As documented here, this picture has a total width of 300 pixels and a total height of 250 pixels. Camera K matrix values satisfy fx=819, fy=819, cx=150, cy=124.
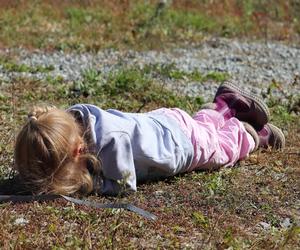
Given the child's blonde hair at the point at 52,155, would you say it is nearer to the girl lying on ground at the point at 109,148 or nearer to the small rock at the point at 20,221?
the girl lying on ground at the point at 109,148

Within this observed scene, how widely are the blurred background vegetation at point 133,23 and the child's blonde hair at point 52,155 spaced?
6.06 m

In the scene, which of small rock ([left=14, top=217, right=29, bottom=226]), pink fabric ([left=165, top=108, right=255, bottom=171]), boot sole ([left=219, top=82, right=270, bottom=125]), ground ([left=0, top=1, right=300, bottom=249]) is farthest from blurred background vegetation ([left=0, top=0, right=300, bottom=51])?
small rock ([left=14, top=217, right=29, bottom=226])

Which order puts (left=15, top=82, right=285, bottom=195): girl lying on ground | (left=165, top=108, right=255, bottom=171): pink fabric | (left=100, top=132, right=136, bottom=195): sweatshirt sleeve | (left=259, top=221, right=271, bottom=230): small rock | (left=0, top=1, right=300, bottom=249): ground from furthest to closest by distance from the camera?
(left=165, top=108, right=255, bottom=171): pink fabric → (left=100, top=132, right=136, bottom=195): sweatshirt sleeve → (left=15, top=82, right=285, bottom=195): girl lying on ground → (left=259, top=221, right=271, bottom=230): small rock → (left=0, top=1, right=300, bottom=249): ground

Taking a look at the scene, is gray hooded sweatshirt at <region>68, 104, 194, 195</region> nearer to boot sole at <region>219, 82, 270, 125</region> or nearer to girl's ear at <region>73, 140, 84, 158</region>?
girl's ear at <region>73, 140, 84, 158</region>

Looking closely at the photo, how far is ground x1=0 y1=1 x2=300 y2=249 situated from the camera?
4.66 metres

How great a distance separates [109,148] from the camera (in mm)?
5273

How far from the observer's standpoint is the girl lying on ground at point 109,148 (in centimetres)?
509

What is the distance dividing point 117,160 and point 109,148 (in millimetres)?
95

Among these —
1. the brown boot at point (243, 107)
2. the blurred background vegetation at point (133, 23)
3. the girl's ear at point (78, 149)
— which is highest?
the girl's ear at point (78, 149)

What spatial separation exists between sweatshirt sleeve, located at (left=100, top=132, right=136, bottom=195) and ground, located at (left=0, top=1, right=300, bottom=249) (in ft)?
0.42

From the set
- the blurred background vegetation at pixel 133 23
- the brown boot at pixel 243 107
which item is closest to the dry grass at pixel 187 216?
the brown boot at pixel 243 107

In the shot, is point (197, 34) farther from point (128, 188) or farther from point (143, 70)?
point (128, 188)

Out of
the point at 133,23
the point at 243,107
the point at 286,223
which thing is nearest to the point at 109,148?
the point at 286,223

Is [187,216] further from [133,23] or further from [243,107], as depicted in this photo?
[133,23]
